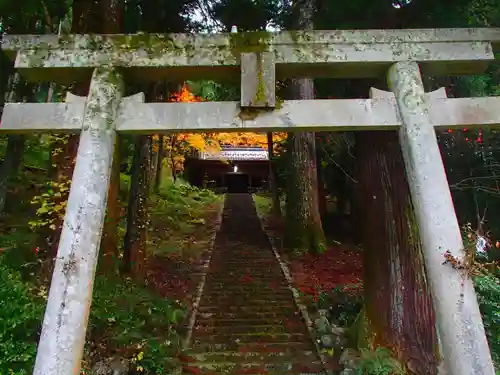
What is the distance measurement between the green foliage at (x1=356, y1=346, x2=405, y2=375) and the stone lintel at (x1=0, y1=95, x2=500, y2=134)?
2935 millimetres

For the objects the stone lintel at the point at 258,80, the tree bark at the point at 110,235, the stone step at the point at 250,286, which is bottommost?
the stone step at the point at 250,286

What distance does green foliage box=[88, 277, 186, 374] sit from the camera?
206 inches

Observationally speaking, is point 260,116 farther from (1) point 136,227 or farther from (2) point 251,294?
(2) point 251,294

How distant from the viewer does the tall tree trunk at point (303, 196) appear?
11.7 metres

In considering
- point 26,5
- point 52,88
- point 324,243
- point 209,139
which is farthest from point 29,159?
point 209,139

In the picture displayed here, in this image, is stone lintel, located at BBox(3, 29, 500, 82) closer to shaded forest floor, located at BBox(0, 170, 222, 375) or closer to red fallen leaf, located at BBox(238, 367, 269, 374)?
shaded forest floor, located at BBox(0, 170, 222, 375)

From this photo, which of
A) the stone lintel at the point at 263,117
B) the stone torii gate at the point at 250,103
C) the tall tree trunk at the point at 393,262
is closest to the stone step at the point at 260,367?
the tall tree trunk at the point at 393,262

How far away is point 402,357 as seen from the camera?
4.83 m

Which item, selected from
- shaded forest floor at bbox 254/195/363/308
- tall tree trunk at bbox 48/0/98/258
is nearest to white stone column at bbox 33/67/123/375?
tall tree trunk at bbox 48/0/98/258

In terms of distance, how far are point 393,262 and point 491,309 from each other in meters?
1.50

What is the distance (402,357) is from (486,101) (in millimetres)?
3169

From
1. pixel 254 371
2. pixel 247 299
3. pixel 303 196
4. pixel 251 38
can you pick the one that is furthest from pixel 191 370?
pixel 303 196

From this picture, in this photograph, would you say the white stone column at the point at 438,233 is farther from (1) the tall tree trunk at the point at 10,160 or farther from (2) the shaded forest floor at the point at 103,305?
(1) the tall tree trunk at the point at 10,160

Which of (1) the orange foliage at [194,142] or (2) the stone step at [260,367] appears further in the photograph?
(1) the orange foliage at [194,142]
